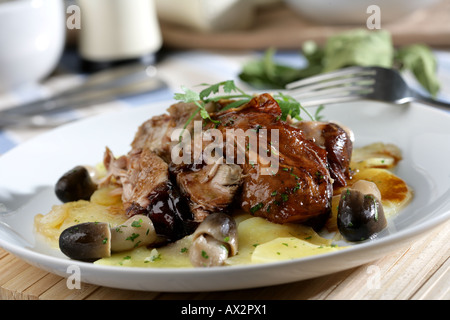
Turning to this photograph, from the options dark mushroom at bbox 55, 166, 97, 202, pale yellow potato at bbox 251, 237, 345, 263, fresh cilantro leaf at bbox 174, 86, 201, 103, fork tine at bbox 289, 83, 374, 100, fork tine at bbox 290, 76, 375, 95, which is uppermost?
fresh cilantro leaf at bbox 174, 86, 201, 103

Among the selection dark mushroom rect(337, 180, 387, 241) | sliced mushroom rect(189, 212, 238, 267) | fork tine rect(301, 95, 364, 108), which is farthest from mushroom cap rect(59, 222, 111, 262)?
fork tine rect(301, 95, 364, 108)

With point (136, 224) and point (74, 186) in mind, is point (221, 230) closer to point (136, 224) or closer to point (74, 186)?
point (136, 224)

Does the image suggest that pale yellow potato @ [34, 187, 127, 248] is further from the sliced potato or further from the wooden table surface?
the sliced potato

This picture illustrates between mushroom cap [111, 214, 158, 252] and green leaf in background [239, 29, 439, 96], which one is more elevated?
green leaf in background [239, 29, 439, 96]

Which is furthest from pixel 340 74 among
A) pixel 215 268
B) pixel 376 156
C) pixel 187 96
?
pixel 215 268

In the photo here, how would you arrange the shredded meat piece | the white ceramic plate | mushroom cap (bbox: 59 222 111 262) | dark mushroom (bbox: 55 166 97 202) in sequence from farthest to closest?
dark mushroom (bbox: 55 166 97 202) → the shredded meat piece → mushroom cap (bbox: 59 222 111 262) → the white ceramic plate

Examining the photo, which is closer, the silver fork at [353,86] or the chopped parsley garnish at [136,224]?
the chopped parsley garnish at [136,224]

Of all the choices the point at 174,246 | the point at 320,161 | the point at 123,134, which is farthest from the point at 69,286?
the point at 123,134

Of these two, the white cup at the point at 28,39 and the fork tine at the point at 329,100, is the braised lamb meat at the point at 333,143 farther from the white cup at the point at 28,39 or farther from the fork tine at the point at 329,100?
the white cup at the point at 28,39

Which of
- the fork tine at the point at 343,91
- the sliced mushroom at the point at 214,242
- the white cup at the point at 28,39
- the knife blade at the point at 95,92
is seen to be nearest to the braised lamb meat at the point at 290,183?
the sliced mushroom at the point at 214,242
